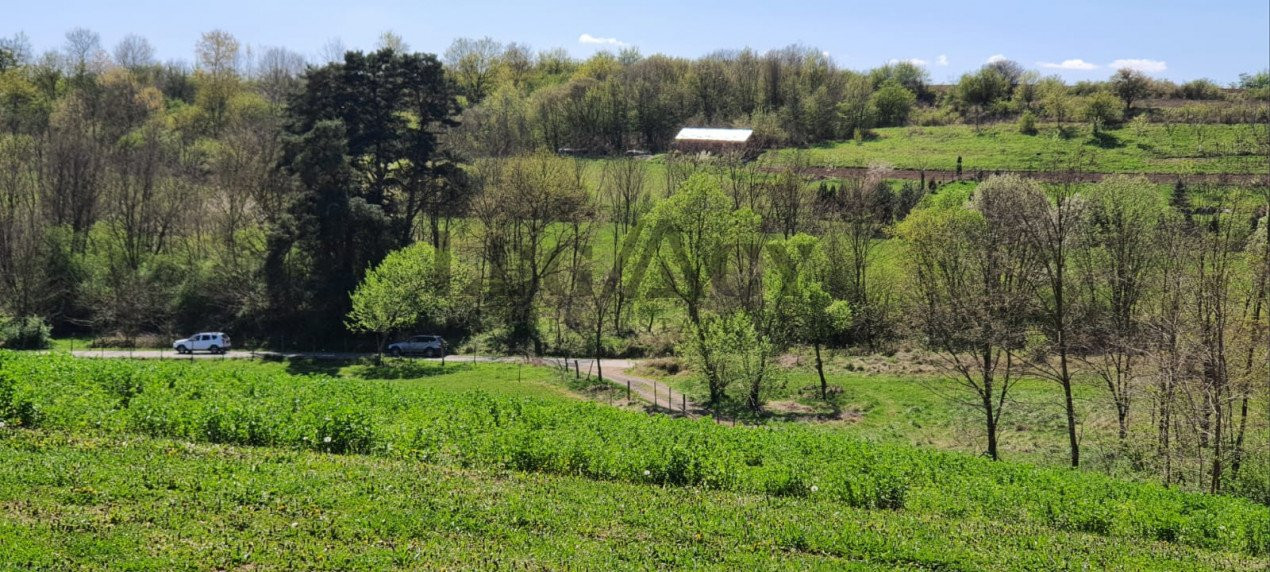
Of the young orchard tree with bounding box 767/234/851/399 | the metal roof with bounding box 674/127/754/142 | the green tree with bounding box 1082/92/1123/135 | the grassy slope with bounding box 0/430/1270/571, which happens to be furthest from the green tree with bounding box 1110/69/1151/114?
the grassy slope with bounding box 0/430/1270/571

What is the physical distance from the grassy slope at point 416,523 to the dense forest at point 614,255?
12.8 meters

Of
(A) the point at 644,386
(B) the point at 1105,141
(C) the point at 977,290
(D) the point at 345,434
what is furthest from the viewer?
(B) the point at 1105,141

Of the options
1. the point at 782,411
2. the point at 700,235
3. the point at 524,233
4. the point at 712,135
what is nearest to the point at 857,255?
the point at 700,235

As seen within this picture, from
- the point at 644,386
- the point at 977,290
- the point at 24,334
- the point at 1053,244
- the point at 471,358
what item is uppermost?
the point at 1053,244

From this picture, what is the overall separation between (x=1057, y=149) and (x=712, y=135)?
1326 inches

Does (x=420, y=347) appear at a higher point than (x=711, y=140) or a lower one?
lower

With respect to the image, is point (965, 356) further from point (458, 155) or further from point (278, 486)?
point (278, 486)

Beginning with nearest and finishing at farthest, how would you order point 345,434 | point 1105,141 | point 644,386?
point 345,434, point 644,386, point 1105,141

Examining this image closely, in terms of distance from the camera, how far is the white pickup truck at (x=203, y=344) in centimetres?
4828

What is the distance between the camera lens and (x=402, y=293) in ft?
148

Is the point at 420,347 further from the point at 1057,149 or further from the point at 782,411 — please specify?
the point at 1057,149

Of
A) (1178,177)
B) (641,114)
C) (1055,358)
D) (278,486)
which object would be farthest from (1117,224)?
(641,114)

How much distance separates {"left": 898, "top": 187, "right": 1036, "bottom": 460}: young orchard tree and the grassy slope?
12.5 m

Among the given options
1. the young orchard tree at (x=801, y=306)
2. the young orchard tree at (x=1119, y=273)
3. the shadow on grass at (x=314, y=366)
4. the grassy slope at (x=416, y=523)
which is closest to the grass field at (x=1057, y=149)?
the young orchard tree at (x=1119, y=273)
